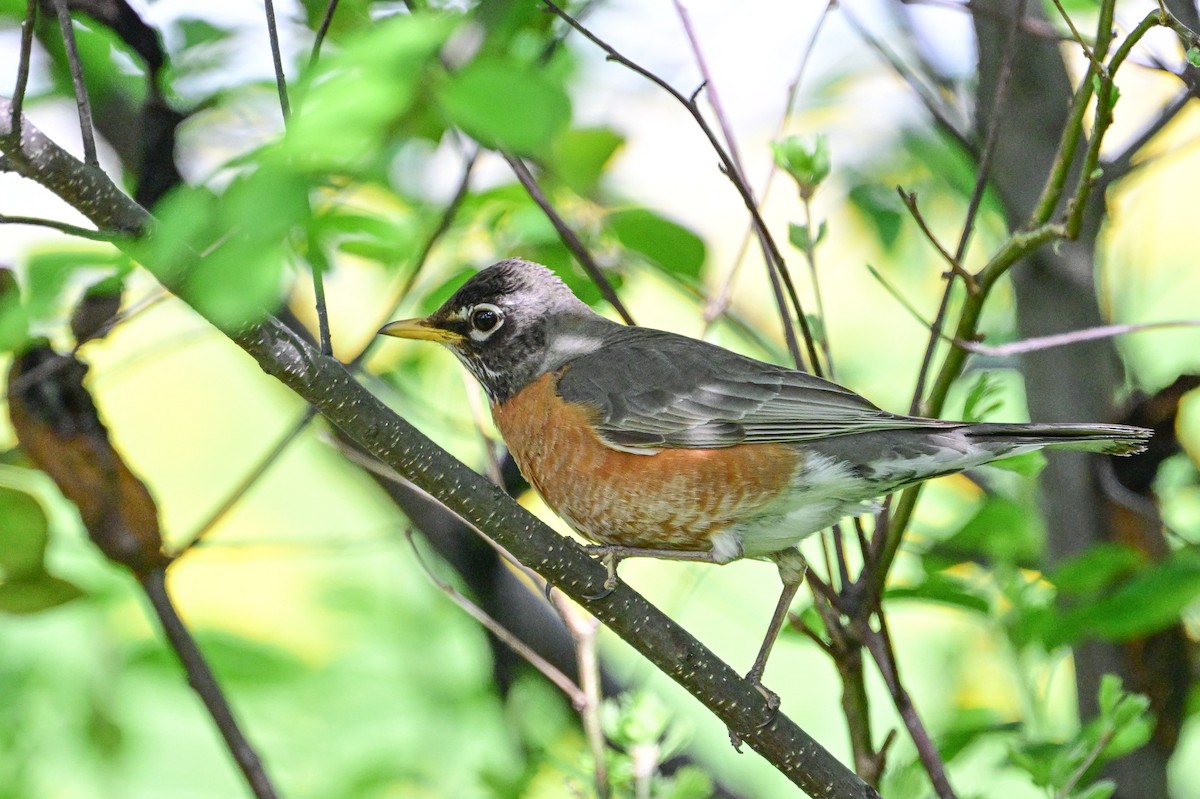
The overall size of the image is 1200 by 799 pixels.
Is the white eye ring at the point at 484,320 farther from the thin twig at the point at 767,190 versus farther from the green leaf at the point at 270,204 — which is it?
the green leaf at the point at 270,204

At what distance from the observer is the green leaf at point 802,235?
101 inches

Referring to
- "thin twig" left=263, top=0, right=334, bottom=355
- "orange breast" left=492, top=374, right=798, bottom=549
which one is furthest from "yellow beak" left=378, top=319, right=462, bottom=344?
"thin twig" left=263, top=0, right=334, bottom=355

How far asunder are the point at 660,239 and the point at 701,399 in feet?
1.92

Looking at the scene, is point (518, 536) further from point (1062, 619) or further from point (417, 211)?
point (417, 211)

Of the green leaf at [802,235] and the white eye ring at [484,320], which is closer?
the green leaf at [802,235]

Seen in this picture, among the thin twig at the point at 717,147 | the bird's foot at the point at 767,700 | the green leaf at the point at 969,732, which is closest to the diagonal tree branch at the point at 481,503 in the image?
the bird's foot at the point at 767,700

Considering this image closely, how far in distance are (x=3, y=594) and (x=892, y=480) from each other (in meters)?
2.04

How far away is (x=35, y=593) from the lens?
265 cm

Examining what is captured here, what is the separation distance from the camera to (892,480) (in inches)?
114

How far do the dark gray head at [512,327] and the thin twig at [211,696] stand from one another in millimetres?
1027

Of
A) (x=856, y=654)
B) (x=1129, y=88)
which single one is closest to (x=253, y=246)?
(x=856, y=654)

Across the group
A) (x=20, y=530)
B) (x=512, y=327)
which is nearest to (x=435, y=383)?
(x=512, y=327)

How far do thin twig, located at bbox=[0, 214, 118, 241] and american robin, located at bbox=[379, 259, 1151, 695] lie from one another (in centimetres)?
134

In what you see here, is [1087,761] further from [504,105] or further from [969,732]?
[504,105]
